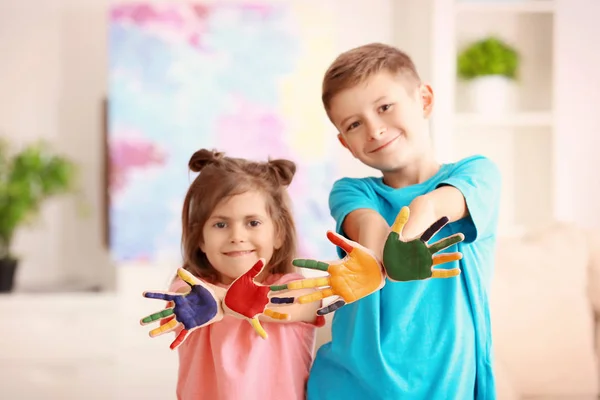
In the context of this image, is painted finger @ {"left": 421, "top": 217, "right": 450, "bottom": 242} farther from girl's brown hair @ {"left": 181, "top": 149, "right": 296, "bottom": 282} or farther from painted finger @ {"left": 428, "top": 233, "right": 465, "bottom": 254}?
girl's brown hair @ {"left": 181, "top": 149, "right": 296, "bottom": 282}

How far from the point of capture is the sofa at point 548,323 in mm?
1843

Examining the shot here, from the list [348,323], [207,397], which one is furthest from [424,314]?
[207,397]

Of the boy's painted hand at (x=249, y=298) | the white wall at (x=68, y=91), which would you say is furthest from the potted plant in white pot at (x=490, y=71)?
the boy's painted hand at (x=249, y=298)

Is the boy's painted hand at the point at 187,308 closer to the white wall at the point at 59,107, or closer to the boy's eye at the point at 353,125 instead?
the boy's eye at the point at 353,125

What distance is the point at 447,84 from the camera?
10.3 feet

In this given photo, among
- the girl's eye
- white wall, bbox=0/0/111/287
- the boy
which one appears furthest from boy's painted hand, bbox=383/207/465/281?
white wall, bbox=0/0/111/287

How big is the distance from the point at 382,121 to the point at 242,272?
36cm

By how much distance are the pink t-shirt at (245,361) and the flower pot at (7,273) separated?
2.13 meters

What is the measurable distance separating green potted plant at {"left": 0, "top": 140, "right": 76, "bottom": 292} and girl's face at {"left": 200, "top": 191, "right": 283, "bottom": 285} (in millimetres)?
2133

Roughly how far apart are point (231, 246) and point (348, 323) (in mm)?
242

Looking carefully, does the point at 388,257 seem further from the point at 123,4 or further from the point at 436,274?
the point at 123,4

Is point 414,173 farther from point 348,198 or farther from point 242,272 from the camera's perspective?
point 242,272

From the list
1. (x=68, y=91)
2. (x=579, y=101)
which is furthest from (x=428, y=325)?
(x=68, y=91)

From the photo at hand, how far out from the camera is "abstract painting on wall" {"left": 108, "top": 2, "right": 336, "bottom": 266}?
3346 millimetres
